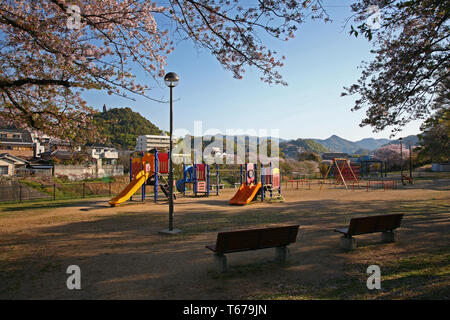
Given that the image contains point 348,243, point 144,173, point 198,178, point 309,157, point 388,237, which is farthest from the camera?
point 309,157

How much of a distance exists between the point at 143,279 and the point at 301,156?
74.6 m

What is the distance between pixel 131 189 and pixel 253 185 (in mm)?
7019

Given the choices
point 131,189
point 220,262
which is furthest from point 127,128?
point 220,262

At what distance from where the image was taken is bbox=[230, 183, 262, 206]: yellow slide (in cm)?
1658

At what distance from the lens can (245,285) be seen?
4629 mm

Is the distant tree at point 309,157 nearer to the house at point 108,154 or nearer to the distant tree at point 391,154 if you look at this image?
the distant tree at point 391,154

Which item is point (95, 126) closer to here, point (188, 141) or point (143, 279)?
point (143, 279)

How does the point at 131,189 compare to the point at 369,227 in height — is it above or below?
above

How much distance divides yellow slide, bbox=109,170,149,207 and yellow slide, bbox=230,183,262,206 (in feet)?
17.1

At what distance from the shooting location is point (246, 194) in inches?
676

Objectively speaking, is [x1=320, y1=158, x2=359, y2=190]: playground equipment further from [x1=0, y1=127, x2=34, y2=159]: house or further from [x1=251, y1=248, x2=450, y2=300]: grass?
[x1=0, y1=127, x2=34, y2=159]: house

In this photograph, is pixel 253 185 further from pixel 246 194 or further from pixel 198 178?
pixel 198 178

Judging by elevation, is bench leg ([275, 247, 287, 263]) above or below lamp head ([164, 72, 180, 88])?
below

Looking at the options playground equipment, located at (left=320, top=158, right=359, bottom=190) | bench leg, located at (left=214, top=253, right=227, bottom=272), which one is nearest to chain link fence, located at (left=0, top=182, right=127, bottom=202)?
bench leg, located at (left=214, top=253, right=227, bottom=272)
